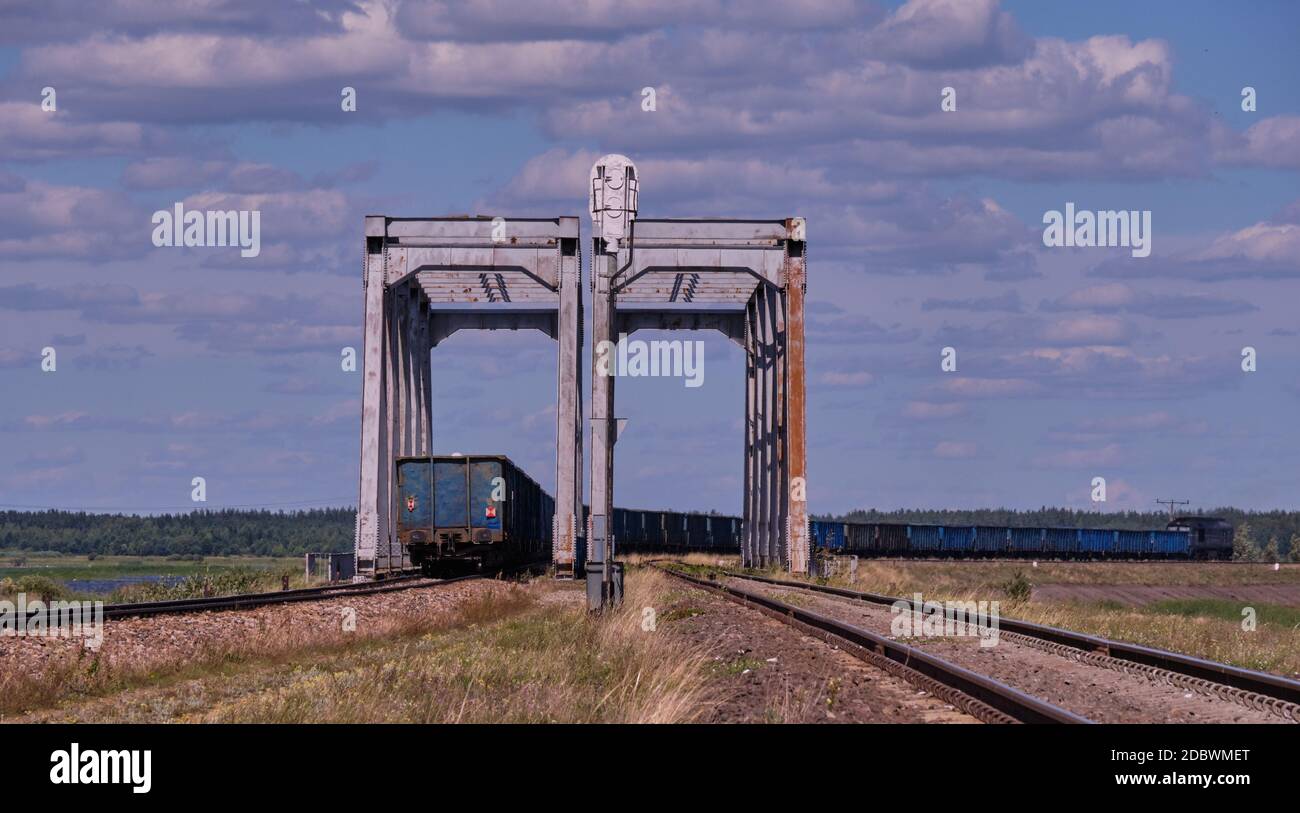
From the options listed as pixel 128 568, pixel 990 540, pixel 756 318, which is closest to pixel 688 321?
pixel 756 318

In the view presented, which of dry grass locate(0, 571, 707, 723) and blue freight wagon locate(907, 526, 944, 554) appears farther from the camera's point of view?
blue freight wagon locate(907, 526, 944, 554)

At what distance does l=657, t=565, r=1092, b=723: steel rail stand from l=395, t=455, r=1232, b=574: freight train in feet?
57.9

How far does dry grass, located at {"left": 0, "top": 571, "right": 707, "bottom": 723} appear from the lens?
12125 millimetres

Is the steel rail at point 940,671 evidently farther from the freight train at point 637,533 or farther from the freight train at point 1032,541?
the freight train at point 1032,541

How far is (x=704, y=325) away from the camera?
63562 millimetres

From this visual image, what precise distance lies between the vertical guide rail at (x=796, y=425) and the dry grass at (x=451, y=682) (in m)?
26.0

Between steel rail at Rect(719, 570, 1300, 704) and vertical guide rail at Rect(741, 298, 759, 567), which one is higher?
vertical guide rail at Rect(741, 298, 759, 567)

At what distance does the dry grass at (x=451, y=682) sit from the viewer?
12.1 m

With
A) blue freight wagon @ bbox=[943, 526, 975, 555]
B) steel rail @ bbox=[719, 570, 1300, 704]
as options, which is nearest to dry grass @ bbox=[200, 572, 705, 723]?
steel rail @ bbox=[719, 570, 1300, 704]

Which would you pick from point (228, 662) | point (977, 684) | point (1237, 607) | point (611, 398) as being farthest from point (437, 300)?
point (977, 684)

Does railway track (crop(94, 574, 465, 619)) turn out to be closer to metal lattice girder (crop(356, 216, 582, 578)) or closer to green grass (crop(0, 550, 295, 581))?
metal lattice girder (crop(356, 216, 582, 578))

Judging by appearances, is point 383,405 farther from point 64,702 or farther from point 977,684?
point 977,684

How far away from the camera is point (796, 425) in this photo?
5019cm

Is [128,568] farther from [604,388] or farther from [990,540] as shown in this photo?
[604,388]
